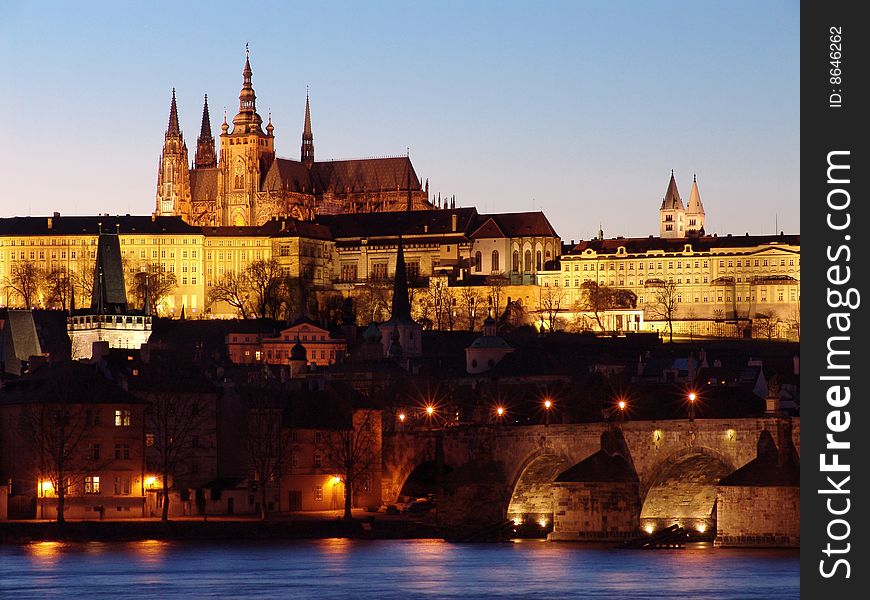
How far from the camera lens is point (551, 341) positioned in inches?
5989

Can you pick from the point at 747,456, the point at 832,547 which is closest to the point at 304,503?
the point at 747,456

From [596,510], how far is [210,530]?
1217 centimetres

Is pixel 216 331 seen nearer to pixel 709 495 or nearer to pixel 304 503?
pixel 304 503

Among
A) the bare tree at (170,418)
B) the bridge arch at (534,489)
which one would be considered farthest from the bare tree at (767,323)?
the bridge arch at (534,489)

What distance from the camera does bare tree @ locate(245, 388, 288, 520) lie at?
77.0 metres

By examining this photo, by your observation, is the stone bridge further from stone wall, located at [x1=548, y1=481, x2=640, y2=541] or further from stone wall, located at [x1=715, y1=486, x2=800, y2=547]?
stone wall, located at [x1=715, y1=486, x2=800, y2=547]

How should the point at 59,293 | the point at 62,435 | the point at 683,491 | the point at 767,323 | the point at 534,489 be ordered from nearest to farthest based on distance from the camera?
the point at 683,491, the point at 62,435, the point at 534,489, the point at 767,323, the point at 59,293

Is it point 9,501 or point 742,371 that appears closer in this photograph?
point 9,501

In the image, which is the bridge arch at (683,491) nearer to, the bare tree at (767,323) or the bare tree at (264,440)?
the bare tree at (264,440)

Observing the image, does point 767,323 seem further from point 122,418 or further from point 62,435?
point 62,435

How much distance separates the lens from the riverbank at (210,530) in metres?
70.4

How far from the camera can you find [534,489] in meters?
76.6

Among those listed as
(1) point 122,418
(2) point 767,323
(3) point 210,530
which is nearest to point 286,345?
(2) point 767,323

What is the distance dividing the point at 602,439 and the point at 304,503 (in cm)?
1409
